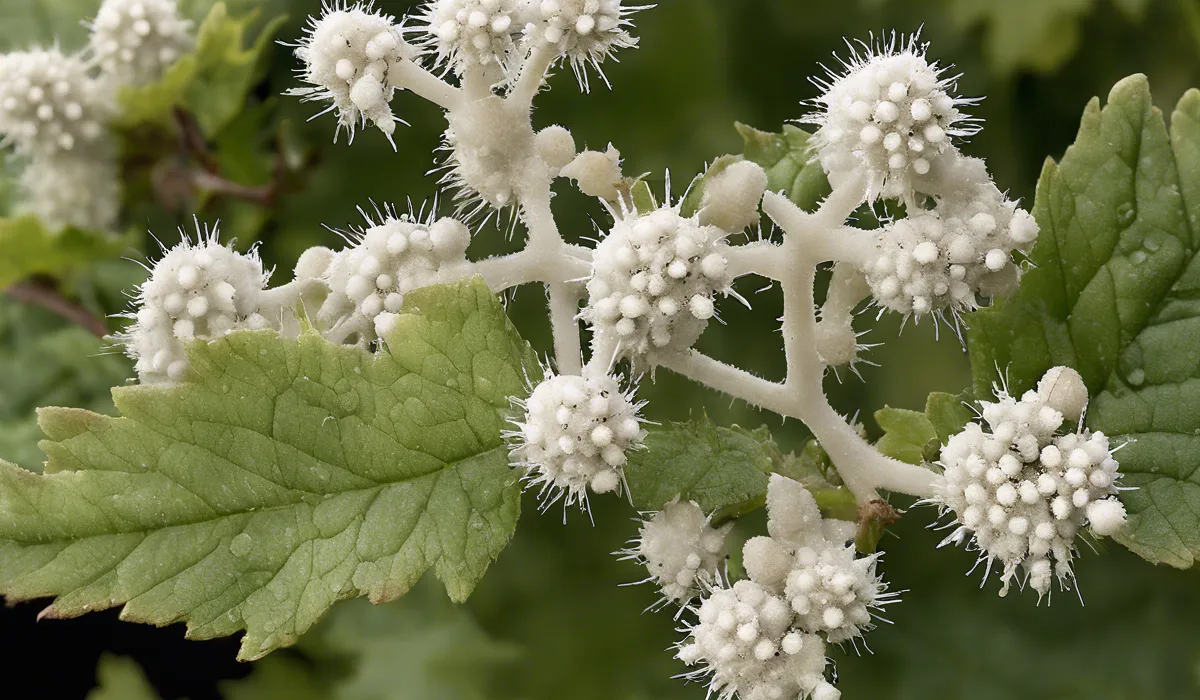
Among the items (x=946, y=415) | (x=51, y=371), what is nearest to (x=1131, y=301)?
(x=946, y=415)

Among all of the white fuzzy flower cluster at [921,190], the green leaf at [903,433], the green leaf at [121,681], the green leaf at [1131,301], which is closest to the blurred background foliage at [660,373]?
the green leaf at [121,681]

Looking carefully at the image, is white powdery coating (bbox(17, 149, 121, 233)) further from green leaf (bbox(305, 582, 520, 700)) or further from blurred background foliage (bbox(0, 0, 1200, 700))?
green leaf (bbox(305, 582, 520, 700))

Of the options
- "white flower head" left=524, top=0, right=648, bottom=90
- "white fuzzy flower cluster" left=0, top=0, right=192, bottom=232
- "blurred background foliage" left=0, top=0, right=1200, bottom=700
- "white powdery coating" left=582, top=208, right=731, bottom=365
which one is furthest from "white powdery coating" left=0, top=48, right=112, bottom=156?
"white powdery coating" left=582, top=208, right=731, bottom=365

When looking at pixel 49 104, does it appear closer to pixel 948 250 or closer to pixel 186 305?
pixel 186 305

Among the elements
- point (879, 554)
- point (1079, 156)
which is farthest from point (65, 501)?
point (1079, 156)

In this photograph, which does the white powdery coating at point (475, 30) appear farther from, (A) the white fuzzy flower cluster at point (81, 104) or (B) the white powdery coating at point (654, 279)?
(A) the white fuzzy flower cluster at point (81, 104)

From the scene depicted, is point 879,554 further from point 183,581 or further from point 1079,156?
point 183,581

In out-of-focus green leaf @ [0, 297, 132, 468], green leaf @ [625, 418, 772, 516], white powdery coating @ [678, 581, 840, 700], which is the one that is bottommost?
out-of-focus green leaf @ [0, 297, 132, 468]
